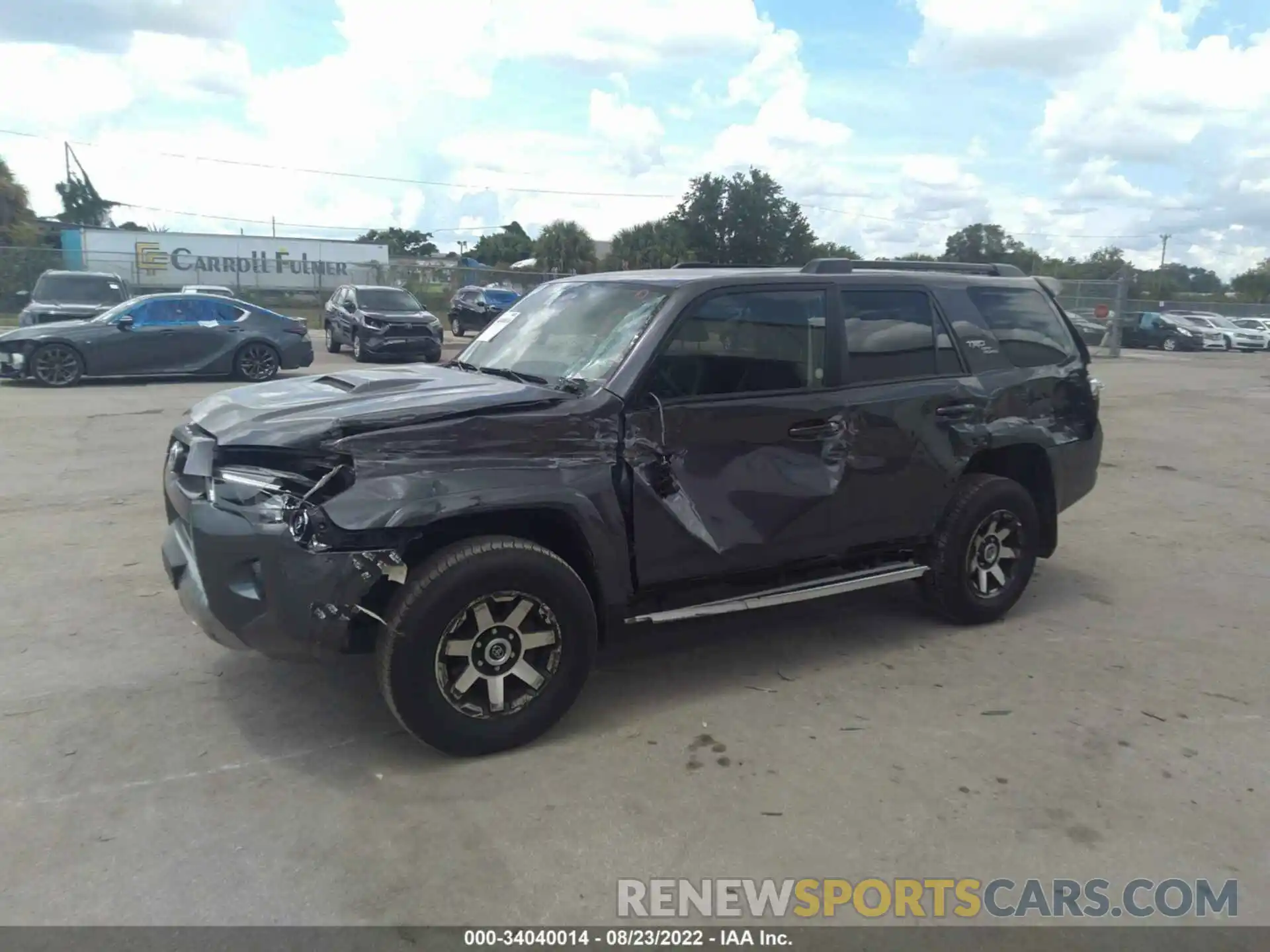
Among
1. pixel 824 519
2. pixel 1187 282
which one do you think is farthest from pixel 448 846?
pixel 1187 282

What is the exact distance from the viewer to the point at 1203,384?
20.5m

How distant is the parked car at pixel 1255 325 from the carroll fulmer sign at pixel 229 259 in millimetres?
33291

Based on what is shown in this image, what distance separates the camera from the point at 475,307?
29.2 meters

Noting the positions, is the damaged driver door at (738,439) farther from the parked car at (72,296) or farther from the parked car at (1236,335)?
the parked car at (1236,335)

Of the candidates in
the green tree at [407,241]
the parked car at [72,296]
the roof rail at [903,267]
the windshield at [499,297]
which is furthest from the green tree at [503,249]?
the roof rail at [903,267]

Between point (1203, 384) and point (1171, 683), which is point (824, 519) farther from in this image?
point (1203, 384)

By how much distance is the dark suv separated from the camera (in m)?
3.51

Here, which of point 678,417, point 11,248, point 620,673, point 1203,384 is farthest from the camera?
point 11,248

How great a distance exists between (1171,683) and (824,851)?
243 cm

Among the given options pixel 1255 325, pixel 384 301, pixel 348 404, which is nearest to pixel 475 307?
pixel 384 301

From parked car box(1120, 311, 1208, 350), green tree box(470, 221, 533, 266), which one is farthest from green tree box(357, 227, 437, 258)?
parked car box(1120, 311, 1208, 350)

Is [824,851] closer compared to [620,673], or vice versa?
[824,851]
